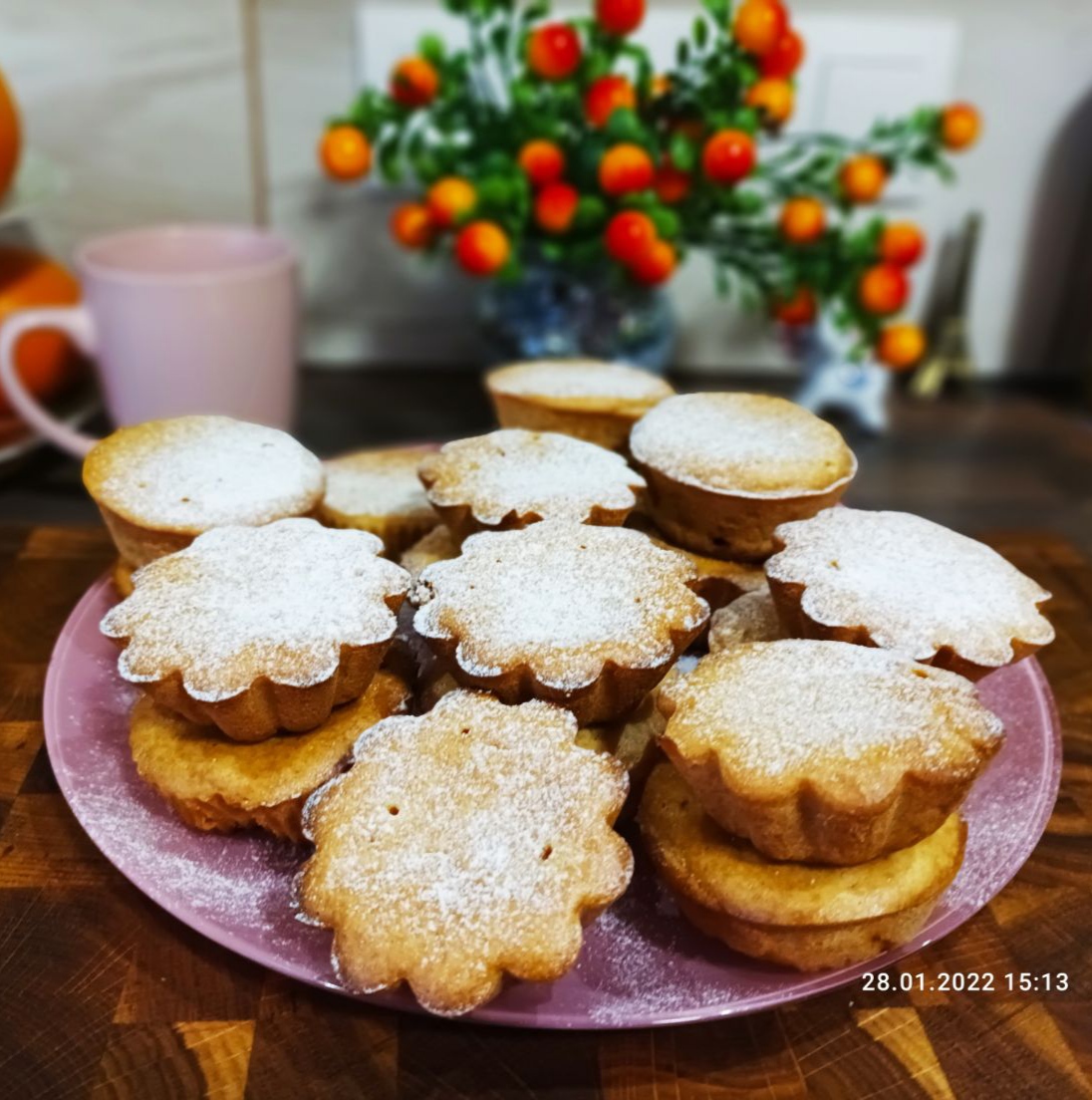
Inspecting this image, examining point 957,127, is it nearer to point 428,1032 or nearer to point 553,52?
point 553,52

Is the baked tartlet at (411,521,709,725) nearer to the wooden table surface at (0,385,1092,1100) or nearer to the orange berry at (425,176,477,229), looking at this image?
the wooden table surface at (0,385,1092,1100)

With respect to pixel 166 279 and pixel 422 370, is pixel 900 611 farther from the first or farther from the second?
pixel 422 370

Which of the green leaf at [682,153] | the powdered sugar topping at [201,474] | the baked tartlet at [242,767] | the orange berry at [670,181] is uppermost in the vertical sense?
the green leaf at [682,153]

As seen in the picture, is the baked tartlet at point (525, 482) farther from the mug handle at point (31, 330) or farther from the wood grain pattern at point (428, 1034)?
the mug handle at point (31, 330)

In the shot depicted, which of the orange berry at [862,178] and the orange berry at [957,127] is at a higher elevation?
the orange berry at [957,127]

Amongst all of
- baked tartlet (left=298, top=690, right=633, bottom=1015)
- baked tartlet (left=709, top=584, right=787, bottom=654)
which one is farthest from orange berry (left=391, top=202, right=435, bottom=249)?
baked tartlet (left=298, top=690, right=633, bottom=1015)

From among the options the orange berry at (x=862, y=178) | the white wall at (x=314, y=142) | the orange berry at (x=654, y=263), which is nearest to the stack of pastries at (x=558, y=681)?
the orange berry at (x=654, y=263)
